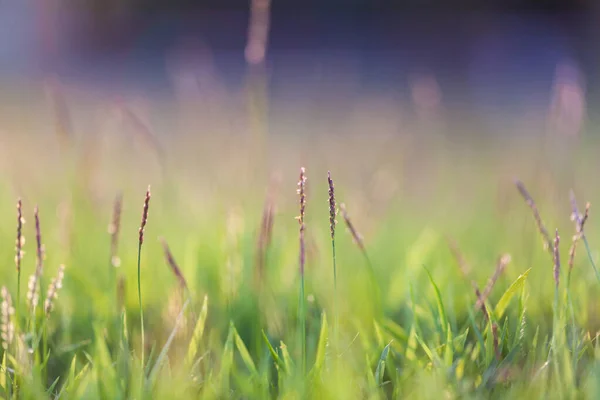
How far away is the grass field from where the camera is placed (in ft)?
3.70

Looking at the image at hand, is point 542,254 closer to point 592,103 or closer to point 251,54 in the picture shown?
point 251,54

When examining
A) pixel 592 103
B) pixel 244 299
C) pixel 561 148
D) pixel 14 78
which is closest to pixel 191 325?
pixel 244 299

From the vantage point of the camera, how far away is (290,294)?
1.69 meters

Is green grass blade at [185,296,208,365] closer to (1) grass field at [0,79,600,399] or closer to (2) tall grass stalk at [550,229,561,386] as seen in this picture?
(1) grass field at [0,79,600,399]

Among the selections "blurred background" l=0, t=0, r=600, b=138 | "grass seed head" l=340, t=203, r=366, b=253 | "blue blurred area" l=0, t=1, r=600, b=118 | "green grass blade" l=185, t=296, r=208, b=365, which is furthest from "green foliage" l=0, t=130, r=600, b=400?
"blue blurred area" l=0, t=1, r=600, b=118

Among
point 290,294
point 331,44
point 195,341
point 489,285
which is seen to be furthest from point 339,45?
point 195,341

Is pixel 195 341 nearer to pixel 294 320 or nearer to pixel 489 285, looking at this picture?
pixel 294 320

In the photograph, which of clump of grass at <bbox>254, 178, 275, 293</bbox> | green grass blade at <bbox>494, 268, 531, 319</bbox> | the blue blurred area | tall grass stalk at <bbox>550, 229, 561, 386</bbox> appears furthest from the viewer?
the blue blurred area

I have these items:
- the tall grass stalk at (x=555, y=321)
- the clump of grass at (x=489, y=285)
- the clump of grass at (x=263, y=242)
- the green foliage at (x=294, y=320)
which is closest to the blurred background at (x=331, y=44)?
the green foliage at (x=294, y=320)

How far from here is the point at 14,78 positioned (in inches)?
320

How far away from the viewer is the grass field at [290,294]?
3.70ft

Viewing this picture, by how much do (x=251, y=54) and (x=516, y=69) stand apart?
7990 mm

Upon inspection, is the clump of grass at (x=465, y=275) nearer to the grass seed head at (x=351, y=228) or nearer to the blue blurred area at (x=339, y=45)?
the grass seed head at (x=351, y=228)

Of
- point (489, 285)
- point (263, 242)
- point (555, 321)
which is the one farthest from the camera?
point (263, 242)
